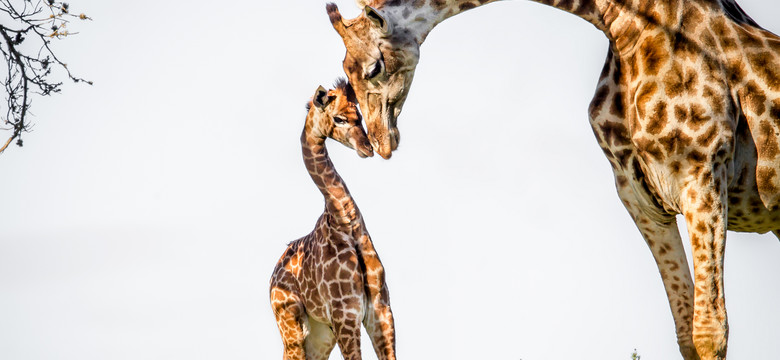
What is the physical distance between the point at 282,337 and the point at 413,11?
468 cm

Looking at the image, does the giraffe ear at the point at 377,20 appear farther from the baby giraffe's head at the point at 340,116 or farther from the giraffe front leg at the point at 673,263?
the baby giraffe's head at the point at 340,116

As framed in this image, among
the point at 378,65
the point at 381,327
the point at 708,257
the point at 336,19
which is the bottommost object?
the point at 708,257

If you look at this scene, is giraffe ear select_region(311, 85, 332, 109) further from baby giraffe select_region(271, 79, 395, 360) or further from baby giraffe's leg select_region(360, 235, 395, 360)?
baby giraffe's leg select_region(360, 235, 395, 360)

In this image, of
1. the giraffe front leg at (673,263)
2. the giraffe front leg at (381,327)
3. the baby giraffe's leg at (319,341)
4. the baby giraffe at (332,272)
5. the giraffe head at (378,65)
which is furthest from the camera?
the baby giraffe's leg at (319,341)

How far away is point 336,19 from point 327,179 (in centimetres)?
333

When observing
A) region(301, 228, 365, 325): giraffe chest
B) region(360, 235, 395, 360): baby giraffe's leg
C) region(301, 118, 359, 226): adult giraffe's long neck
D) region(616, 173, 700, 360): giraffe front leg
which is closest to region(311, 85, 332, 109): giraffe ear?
region(301, 118, 359, 226): adult giraffe's long neck

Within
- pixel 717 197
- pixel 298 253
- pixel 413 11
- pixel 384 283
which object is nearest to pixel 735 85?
pixel 717 197

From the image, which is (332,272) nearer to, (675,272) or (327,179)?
(327,179)

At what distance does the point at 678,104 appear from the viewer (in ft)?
21.7

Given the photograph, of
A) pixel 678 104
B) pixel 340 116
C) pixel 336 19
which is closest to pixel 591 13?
pixel 678 104

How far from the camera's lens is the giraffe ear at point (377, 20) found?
6594 millimetres

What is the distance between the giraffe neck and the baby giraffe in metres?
2.81

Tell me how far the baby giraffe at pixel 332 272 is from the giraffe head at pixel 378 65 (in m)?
2.46

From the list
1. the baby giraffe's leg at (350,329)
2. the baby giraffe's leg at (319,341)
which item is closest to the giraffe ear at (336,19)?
the baby giraffe's leg at (350,329)
